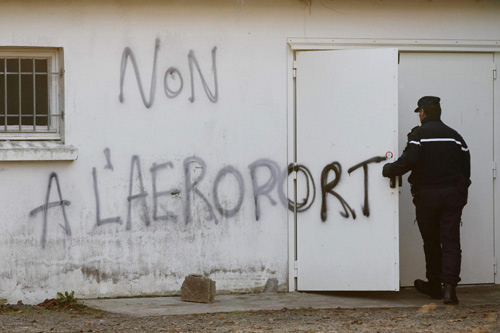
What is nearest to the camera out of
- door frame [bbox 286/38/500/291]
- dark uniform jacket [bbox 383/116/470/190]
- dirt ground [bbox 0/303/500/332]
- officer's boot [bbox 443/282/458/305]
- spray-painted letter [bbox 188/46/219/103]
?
dirt ground [bbox 0/303/500/332]

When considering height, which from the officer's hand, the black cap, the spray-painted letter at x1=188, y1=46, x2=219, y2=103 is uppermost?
the spray-painted letter at x1=188, y1=46, x2=219, y2=103

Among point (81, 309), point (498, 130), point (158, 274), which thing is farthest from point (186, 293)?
point (498, 130)

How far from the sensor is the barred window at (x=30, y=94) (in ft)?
31.5

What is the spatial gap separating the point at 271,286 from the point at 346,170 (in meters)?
1.40

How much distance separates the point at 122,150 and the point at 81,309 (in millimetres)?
1616

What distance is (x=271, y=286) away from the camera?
985 centimetres

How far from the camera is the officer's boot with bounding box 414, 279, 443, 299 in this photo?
951cm

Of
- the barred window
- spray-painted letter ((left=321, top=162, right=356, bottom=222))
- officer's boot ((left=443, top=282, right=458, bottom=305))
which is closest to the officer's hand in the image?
spray-painted letter ((left=321, top=162, right=356, bottom=222))

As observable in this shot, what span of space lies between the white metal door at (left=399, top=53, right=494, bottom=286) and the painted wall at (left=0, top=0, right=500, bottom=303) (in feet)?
1.68

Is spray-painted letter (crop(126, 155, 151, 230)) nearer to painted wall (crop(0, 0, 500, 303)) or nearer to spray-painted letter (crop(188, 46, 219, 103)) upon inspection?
painted wall (crop(0, 0, 500, 303))

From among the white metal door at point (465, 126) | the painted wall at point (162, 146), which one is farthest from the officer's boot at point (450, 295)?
the painted wall at point (162, 146)

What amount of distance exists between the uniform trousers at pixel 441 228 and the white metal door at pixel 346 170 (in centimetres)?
33

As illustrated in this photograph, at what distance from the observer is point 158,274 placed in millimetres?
9680

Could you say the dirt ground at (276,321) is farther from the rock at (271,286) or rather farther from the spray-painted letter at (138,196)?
the spray-painted letter at (138,196)
